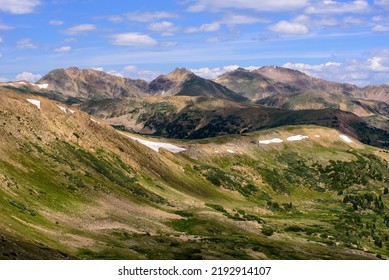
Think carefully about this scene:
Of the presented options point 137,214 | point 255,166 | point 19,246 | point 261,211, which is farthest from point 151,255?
point 255,166

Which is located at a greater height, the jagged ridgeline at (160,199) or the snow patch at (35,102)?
the snow patch at (35,102)

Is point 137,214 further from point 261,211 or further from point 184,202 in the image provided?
point 261,211

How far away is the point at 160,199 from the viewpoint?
308ft

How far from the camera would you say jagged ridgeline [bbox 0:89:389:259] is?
57259 mm

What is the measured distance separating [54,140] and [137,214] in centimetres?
2760

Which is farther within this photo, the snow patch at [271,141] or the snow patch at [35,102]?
the snow patch at [271,141]

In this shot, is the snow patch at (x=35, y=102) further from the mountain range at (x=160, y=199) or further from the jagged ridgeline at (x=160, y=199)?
the jagged ridgeline at (x=160, y=199)

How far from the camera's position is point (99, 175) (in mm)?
89250

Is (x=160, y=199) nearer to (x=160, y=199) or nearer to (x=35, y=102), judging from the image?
(x=160, y=199)

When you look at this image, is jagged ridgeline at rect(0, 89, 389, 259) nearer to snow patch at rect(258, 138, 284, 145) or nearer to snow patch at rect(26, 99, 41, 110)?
snow patch at rect(26, 99, 41, 110)

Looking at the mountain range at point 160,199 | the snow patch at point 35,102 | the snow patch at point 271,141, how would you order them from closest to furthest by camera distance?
the mountain range at point 160,199, the snow patch at point 35,102, the snow patch at point 271,141

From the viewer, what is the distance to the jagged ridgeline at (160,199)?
57.3 meters

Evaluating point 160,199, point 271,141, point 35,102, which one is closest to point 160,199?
point 160,199

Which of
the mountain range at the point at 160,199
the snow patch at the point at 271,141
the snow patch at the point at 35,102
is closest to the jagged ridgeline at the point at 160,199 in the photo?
the mountain range at the point at 160,199
